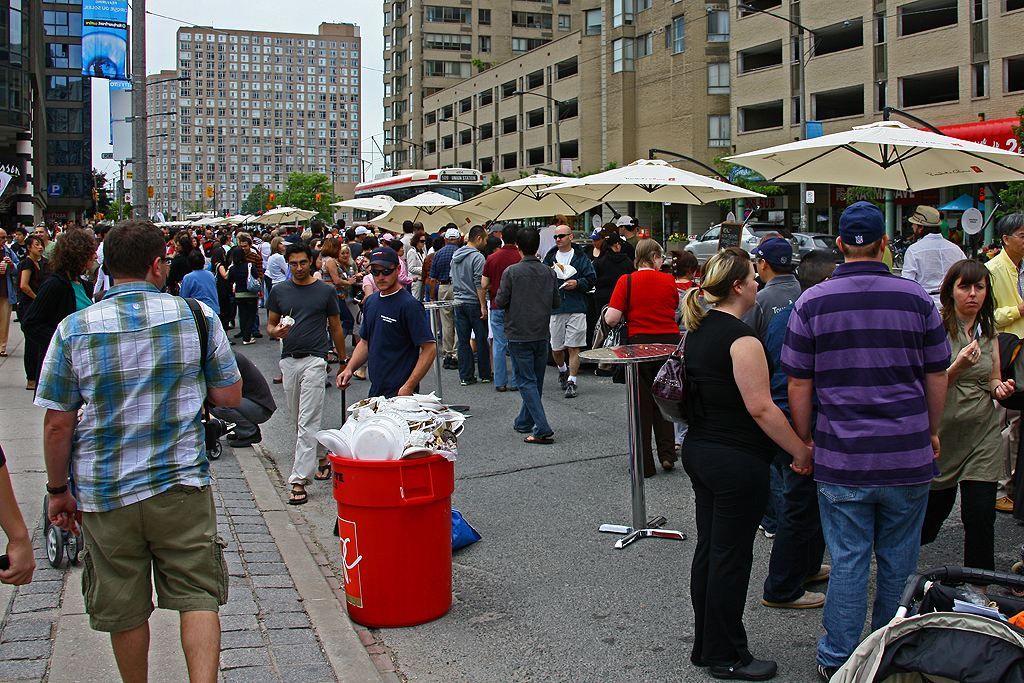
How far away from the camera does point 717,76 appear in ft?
167

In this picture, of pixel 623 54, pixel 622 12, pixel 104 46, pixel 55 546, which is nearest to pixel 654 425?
pixel 55 546

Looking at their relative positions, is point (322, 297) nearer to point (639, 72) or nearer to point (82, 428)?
point (82, 428)

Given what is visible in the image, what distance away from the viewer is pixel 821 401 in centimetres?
363

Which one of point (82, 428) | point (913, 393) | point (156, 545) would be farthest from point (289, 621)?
point (913, 393)

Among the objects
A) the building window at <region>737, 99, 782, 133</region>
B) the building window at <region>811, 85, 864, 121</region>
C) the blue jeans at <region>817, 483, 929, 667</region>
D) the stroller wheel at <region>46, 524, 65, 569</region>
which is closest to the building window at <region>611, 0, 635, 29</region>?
the building window at <region>737, 99, 782, 133</region>

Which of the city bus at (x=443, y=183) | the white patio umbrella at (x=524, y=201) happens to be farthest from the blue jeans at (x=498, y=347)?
the city bus at (x=443, y=183)

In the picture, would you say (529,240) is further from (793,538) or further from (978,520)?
(978,520)

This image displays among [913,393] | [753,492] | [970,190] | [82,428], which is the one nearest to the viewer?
[82,428]

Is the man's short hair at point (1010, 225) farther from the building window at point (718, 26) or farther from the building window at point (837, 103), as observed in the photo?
the building window at point (718, 26)

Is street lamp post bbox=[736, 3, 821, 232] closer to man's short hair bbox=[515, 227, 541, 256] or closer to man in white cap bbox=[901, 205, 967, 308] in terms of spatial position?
man in white cap bbox=[901, 205, 967, 308]

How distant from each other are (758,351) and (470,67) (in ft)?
306

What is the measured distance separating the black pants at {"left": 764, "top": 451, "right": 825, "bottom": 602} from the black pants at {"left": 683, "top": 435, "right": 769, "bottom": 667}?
0.75 metres

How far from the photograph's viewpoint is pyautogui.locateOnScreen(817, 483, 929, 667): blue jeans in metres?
3.56

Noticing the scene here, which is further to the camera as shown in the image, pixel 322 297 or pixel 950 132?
pixel 950 132
